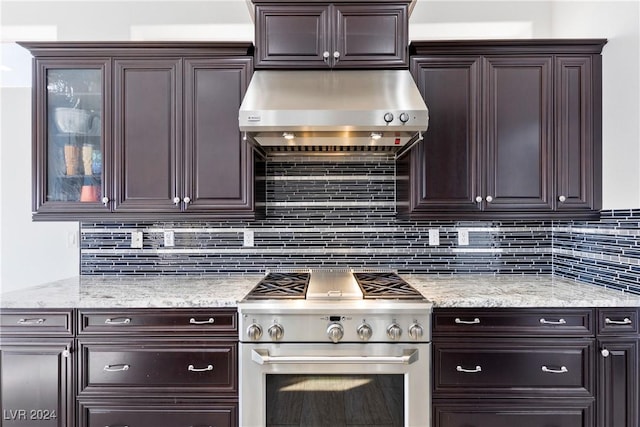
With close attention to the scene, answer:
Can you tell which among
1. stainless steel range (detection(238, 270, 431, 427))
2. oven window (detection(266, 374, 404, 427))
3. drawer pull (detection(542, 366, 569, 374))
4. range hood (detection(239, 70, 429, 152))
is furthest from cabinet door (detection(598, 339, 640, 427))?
range hood (detection(239, 70, 429, 152))

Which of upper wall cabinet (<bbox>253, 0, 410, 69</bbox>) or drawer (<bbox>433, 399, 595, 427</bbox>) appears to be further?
upper wall cabinet (<bbox>253, 0, 410, 69</bbox>)

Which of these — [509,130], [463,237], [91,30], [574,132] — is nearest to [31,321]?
[91,30]

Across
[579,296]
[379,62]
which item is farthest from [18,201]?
[579,296]

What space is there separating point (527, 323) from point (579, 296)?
314mm

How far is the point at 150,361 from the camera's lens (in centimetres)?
176

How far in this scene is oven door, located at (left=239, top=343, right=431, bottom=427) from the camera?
5.53ft

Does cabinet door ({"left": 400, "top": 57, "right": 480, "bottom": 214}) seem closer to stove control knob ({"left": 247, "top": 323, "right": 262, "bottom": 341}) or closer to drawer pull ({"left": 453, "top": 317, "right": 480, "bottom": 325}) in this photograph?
drawer pull ({"left": 453, "top": 317, "right": 480, "bottom": 325})

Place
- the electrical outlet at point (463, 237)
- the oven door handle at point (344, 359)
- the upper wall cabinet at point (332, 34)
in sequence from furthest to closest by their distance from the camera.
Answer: the electrical outlet at point (463, 237) → the upper wall cabinet at point (332, 34) → the oven door handle at point (344, 359)

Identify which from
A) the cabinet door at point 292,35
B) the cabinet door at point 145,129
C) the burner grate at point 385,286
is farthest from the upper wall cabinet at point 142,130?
the burner grate at point 385,286

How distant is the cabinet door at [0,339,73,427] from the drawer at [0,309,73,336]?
0.04m

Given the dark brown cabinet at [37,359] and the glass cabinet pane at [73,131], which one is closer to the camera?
the dark brown cabinet at [37,359]

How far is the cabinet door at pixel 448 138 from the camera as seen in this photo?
Answer: 6.80ft

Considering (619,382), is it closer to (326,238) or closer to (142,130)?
(326,238)

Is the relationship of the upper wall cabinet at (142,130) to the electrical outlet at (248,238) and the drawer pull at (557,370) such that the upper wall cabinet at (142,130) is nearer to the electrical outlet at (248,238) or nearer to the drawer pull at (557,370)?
the electrical outlet at (248,238)
